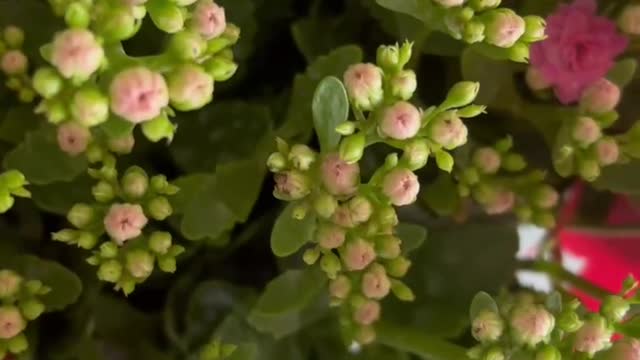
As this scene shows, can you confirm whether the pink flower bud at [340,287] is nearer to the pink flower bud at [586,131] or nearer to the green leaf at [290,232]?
the green leaf at [290,232]

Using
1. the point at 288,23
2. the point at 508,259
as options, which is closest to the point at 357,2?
the point at 288,23

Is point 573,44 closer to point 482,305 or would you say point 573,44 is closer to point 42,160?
point 482,305

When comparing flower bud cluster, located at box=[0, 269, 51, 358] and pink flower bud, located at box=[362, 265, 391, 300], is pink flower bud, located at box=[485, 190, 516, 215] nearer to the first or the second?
pink flower bud, located at box=[362, 265, 391, 300]

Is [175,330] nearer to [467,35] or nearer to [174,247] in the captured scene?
[174,247]

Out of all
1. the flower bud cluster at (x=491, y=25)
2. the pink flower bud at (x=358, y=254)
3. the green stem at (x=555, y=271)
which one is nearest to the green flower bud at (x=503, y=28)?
the flower bud cluster at (x=491, y=25)

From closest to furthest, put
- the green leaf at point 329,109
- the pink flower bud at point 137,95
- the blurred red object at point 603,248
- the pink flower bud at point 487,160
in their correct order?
1. the pink flower bud at point 137,95
2. the green leaf at point 329,109
3. the pink flower bud at point 487,160
4. the blurred red object at point 603,248
